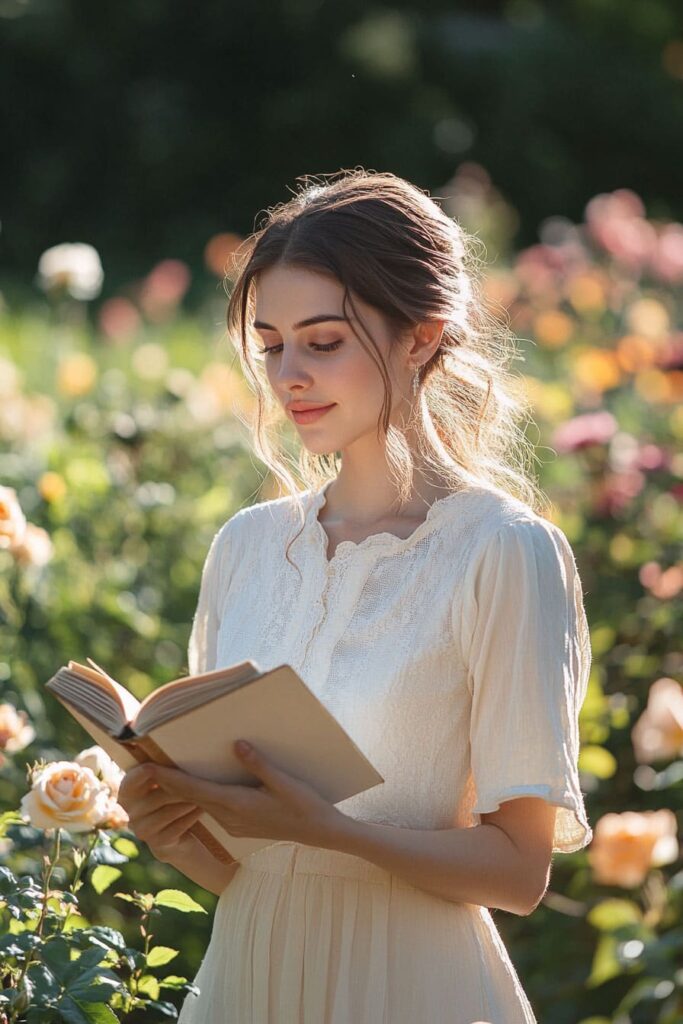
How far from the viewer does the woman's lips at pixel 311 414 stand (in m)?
2.13

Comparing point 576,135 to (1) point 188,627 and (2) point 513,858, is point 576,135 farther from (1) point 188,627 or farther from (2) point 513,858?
(2) point 513,858

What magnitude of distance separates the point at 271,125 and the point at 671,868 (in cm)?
1307

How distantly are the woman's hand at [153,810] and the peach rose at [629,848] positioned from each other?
1600mm

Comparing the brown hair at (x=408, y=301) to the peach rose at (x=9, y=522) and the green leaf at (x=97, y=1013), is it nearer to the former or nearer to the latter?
the peach rose at (x=9, y=522)

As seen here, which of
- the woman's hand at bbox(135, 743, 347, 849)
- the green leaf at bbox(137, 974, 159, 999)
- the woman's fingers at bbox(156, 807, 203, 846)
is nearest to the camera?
the woman's hand at bbox(135, 743, 347, 849)

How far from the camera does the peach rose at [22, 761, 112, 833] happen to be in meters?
2.02

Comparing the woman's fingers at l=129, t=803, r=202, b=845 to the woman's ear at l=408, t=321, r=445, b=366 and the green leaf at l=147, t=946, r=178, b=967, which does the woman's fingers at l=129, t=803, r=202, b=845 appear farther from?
the woman's ear at l=408, t=321, r=445, b=366

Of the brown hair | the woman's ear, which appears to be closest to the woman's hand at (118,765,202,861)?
the brown hair

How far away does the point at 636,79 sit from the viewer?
1692cm

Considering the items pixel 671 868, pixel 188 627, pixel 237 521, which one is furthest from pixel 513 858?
pixel 188 627

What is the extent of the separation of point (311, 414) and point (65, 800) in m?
0.59

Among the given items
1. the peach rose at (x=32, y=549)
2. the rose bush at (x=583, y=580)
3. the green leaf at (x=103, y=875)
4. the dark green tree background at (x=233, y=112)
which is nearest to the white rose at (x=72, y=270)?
the rose bush at (x=583, y=580)

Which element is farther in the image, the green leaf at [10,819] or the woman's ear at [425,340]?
the woman's ear at [425,340]

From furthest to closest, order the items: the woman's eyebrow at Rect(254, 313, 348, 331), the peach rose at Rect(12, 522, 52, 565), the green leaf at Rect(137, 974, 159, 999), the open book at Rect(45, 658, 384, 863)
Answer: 1. the peach rose at Rect(12, 522, 52, 565)
2. the woman's eyebrow at Rect(254, 313, 348, 331)
3. the green leaf at Rect(137, 974, 159, 999)
4. the open book at Rect(45, 658, 384, 863)
